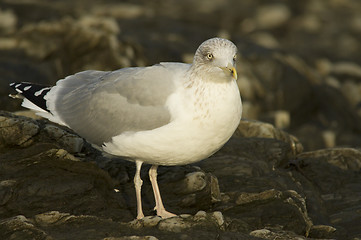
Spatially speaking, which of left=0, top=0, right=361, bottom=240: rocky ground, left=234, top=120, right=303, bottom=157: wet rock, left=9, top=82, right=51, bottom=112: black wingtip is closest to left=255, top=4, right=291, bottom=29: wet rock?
left=0, top=0, right=361, bottom=240: rocky ground

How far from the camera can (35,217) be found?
6180 mm

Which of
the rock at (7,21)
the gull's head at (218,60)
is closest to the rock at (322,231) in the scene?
the gull's head at (218,60)

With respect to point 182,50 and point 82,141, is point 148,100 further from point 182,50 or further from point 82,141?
point 182,50

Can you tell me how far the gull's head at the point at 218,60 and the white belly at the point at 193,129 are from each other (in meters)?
0.17

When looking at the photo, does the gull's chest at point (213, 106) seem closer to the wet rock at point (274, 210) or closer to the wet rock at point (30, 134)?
the wet rock at point (274, 210)

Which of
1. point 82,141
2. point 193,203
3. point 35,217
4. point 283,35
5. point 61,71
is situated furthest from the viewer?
point 283,35

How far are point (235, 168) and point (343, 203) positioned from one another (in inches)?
59.1

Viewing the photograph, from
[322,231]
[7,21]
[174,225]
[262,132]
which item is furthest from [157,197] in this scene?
[7,21]

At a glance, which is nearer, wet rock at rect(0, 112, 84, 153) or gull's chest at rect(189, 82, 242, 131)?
gull's chest at rect(189, 82, 242, 131)

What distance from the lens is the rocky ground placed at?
6.42 m

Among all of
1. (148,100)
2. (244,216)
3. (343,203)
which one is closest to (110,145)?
(148,100)

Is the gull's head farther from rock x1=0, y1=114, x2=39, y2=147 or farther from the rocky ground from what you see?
rock x1=0, y1=114, x2=39, y2=147

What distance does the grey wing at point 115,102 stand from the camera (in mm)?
6863

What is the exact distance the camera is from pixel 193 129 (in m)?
6.57
